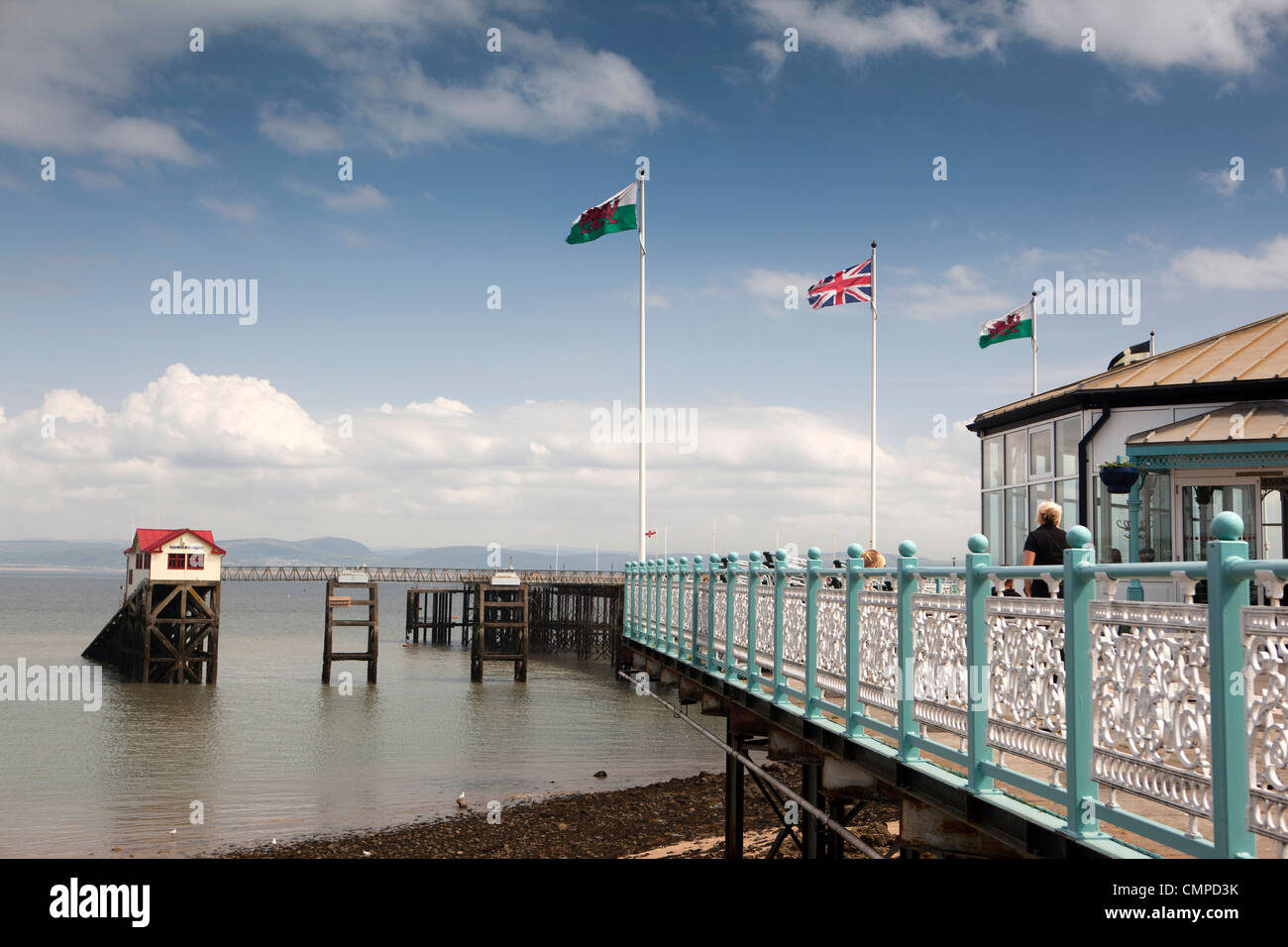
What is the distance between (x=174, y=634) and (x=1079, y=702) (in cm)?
4403

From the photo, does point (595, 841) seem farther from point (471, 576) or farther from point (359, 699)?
point (471, 576)

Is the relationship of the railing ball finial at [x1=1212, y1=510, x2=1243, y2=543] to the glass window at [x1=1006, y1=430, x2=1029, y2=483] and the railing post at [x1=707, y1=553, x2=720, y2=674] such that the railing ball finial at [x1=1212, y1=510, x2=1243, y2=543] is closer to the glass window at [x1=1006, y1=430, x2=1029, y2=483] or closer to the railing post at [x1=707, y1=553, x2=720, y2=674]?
the railing post at [x1=707, y1=553, x2=720, y2=674]

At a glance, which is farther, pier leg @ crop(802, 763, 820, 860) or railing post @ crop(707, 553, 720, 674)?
railing post @ crop(707, 553, 720, 674)

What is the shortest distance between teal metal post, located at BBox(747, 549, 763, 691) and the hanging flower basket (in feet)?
14.1

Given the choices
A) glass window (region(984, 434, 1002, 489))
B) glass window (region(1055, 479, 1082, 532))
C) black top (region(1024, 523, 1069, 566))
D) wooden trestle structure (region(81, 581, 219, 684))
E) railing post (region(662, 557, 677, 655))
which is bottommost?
wooden trestle structure (region(81, 581, 219, 684))

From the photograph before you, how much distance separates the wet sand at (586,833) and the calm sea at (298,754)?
1.31 meters

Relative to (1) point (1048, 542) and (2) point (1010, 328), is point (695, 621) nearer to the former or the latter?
(1) point (1048, 542)

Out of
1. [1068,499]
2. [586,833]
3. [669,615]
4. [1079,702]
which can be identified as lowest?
[586,833]

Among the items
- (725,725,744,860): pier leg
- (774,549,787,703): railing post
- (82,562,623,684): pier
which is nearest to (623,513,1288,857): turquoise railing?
(774,549,787,703): railing post

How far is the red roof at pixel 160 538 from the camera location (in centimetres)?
4238

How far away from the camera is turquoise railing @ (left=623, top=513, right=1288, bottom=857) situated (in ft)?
11.9

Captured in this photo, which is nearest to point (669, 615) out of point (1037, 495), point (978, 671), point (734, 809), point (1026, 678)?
point (734, 809)

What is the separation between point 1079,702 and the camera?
4.51m
